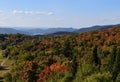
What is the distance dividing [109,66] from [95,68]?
25.3 ft

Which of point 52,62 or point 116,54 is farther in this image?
point 52,62

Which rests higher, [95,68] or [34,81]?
[95,68]

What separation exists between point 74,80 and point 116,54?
24.5m

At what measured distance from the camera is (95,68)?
96.4 meters

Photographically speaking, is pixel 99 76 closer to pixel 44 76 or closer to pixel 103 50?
pixel 44 76

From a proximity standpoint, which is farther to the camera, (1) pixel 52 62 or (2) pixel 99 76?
(1) pixel 52 62

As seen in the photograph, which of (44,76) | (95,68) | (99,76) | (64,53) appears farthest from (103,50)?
(99,76)

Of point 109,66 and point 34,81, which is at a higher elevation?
point 109,66

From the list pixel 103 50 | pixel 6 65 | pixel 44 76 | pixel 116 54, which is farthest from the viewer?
pixel 6 65

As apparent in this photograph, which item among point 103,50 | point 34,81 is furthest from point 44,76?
point 103,50

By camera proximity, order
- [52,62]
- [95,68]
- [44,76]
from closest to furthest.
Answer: [95,68]
[44,76]
[52,62]

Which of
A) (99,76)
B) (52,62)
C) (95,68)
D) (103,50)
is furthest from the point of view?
(103,50)

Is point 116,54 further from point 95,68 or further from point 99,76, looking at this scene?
point 99,76

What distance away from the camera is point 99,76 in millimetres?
81812
